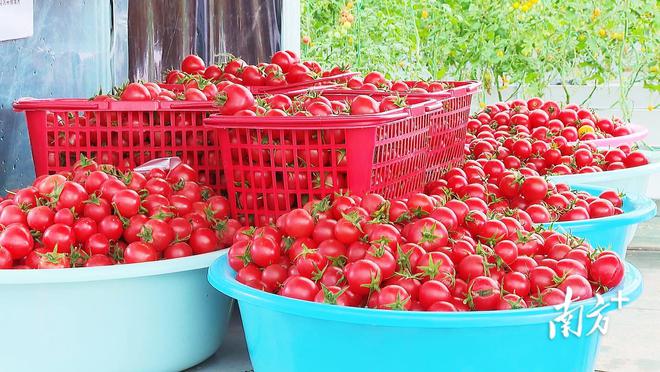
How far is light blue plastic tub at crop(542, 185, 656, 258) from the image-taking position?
2.52 meters

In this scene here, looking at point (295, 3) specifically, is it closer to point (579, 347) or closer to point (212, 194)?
point (212, 194)

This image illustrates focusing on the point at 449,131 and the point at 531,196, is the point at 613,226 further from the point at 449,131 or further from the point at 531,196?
the point at 449,131

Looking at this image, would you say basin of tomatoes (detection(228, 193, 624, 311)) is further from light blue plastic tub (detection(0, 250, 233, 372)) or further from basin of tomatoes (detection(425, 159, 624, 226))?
basin of tomatoes (detection(425, 159, 624, 226))

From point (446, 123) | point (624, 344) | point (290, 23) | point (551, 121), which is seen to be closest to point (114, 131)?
point (446, 123)

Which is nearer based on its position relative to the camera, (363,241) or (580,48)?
(363,241)

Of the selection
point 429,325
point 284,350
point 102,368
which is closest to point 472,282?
point 429,325

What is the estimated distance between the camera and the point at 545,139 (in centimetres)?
373

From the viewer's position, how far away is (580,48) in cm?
574

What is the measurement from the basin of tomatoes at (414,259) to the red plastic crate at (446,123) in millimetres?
653

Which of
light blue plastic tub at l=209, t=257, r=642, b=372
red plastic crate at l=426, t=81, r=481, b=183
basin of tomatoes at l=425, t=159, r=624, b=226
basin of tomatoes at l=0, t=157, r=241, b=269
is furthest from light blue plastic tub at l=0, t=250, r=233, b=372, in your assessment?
red plastic crate at l=426, t=81, r=481, b=183

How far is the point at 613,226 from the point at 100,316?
1.38 meters

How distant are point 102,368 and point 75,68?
1.30m

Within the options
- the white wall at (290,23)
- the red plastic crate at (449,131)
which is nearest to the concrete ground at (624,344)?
the red plastic crate at (449,131)

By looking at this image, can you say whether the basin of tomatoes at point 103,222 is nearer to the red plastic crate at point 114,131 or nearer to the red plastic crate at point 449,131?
the red plastic crate at point 114,131
